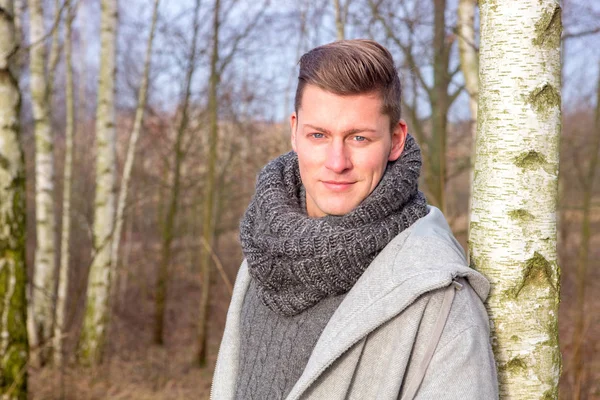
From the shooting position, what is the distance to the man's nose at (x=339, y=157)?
1.70m

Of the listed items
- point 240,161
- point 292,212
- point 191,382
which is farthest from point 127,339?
point 292,212

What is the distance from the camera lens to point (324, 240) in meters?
1.71

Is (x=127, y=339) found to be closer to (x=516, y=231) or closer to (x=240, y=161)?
(x=240, y=161)

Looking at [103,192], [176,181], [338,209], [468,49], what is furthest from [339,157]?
[176,181]

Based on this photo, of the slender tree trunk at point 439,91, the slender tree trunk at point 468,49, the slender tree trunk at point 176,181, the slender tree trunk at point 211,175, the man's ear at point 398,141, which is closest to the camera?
the man's ear at point 398,141

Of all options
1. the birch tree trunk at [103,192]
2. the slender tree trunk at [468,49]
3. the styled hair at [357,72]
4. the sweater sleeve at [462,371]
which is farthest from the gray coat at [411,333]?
the birch tree trunk at [103,192]

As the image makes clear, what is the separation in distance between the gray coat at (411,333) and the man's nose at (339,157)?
27 cm

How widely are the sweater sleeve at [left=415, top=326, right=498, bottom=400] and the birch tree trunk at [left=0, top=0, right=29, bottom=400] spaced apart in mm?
3290

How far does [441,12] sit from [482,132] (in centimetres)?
624

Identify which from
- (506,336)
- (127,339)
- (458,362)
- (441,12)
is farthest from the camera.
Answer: (127,339)

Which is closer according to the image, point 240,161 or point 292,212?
point 292,212

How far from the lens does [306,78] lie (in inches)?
69.0

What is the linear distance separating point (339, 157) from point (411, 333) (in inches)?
22.0

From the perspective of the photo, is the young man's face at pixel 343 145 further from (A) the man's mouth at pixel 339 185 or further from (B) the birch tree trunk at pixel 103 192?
(B) the birch tree trunk at pixel 103 192
